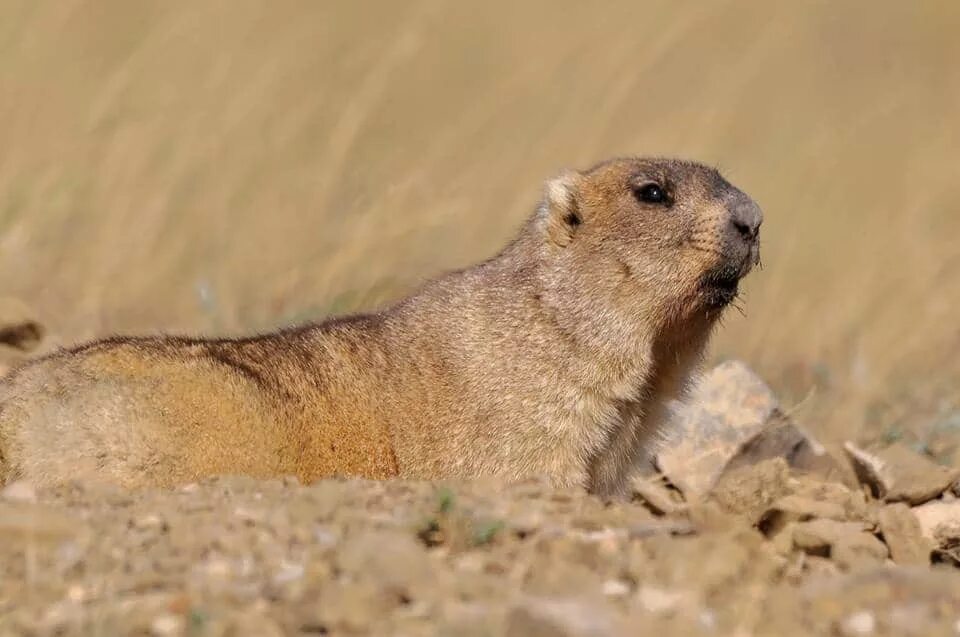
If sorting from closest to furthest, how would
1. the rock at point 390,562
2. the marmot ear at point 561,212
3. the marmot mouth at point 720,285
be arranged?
the rock at point 390,562
the marmot mouth at point 720,285
the marmot ear at point 561,212

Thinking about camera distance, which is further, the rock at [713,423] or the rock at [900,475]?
the rock at [713,423]

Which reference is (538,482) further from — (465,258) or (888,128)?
(888,128)

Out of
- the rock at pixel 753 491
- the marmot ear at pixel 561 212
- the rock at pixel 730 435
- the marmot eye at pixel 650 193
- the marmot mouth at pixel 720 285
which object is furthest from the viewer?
the rock at pixel 730 435

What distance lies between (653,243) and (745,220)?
0.42m

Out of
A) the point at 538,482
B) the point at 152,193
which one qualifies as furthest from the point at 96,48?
the point at 538,482

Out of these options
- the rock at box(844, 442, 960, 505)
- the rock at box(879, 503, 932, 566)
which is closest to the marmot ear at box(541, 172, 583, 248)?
the rock at box(844, 442, 960, 505)

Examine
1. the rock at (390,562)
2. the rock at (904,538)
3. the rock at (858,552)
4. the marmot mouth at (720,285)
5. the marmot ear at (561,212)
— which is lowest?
the rock at (390,562)

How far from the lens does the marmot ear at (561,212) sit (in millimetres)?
7000

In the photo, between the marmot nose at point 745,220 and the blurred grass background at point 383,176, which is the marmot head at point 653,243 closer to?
the marmot nose at point 745,220

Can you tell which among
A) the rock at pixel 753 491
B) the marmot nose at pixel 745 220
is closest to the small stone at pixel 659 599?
the rock at pixel 753 491

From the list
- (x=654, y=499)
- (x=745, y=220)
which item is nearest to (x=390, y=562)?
(x=654, y=499)

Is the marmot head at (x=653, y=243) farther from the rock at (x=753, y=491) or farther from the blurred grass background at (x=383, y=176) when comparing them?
the blurred grass background at (x=383, y=176)

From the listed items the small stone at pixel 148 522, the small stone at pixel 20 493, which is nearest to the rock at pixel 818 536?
the small stone at pixel 148 522

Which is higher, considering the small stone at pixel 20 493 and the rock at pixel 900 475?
the rock at pixel 900 475
